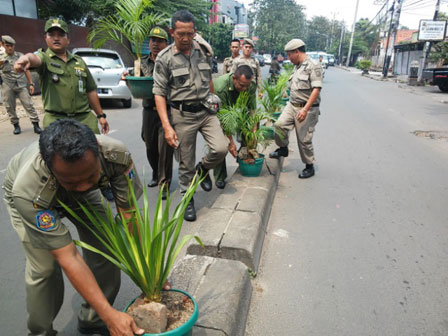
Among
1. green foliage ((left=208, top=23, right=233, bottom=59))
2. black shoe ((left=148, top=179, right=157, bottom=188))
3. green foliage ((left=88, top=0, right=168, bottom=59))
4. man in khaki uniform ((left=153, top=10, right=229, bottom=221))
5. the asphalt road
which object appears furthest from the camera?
green foliage ((left=208, top=23, right=233, bottom=59))

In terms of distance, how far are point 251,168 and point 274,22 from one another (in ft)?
237

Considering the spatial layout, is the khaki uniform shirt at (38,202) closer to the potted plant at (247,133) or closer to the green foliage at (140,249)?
the green foliage at (140,249)

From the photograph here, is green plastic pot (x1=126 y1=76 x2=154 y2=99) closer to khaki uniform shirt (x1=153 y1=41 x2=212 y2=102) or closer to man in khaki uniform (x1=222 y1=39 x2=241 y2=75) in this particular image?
khaki uniform shirt (x1=153 y1=41 x2=212 y2=102)

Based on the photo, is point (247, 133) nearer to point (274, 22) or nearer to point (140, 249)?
point (140, 249)

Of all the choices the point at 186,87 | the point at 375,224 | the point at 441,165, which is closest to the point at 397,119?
the point at 441,165

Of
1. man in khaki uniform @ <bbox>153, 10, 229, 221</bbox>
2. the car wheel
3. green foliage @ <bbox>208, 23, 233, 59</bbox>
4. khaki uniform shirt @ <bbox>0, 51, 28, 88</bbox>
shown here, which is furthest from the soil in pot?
green foliage @ <bbox>208, 23, 233, 59</bbox>

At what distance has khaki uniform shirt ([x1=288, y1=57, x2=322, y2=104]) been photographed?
14.8 ft

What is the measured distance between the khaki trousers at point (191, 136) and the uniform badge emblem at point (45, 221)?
6.55 feet

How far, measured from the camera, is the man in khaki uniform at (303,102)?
4.52 metres

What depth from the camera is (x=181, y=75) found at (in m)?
3.35

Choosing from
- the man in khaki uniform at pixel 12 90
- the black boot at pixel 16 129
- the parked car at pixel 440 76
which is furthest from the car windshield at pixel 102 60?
the parked car at pixel 440 76

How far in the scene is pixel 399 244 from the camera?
319 cm

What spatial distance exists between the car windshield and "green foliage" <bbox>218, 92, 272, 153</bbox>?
6880 mm

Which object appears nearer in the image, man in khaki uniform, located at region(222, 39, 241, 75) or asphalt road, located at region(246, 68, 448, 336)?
asphalt road, located at region(246, 68, 448, 336)
